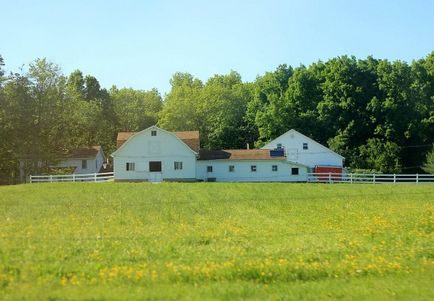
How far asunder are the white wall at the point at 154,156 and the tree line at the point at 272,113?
11506mm

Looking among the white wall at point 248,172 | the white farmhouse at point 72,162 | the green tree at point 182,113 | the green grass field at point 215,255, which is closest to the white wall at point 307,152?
the white wall at point 248,172

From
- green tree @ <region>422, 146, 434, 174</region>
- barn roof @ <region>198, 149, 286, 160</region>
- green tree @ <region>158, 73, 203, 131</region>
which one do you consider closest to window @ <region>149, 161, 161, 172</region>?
barn roof @ <region>198, 149, 286, 160</region>

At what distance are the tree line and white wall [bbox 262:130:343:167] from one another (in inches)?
192

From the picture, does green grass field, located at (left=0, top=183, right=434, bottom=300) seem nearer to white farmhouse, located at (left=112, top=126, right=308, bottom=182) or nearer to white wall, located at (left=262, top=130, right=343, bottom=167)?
white farmhouse, located at (left=112, top=126, right=308, bottom=182)

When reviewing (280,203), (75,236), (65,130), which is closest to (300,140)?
(65,130)

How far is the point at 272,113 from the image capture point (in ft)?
251

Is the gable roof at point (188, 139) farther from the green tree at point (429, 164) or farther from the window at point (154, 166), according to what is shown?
the green tree at point (429, 164)

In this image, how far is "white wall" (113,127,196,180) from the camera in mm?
58250

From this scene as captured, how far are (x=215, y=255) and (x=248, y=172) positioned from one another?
162ft

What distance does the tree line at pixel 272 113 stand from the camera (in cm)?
6347

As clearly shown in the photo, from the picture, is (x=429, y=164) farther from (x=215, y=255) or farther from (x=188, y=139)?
(x=215, y=255)

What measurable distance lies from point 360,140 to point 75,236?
64701 millimetres

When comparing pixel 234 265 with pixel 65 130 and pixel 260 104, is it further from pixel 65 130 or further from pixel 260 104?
pixel 260 104

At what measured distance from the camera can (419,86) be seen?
75.5 m
